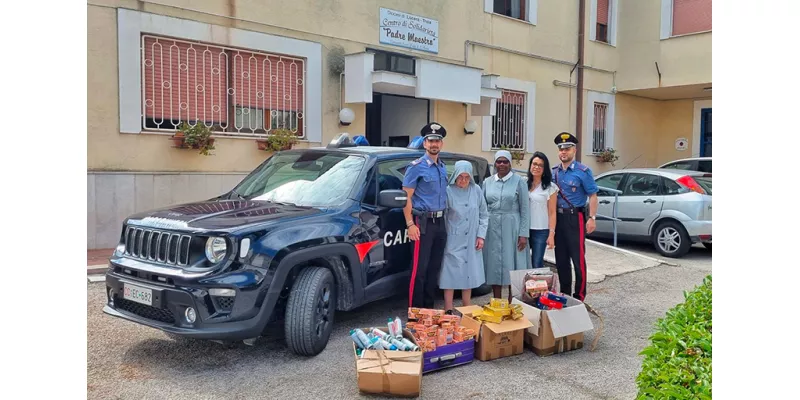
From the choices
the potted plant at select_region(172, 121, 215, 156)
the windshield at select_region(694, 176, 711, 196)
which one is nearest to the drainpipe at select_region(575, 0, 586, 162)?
the windshield at select_region(694, 176, 711, 196)

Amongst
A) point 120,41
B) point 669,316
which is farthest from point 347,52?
point 669,316

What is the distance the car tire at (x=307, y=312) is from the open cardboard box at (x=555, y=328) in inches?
63.6

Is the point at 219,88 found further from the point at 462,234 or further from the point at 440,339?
the point at 440,339

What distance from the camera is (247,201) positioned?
5297 mm

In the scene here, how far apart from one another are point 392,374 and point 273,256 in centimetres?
120

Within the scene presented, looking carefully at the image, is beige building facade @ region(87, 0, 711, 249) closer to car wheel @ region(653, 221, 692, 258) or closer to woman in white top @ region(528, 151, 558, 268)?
car wheel @ region(653, 221, 692, 258)

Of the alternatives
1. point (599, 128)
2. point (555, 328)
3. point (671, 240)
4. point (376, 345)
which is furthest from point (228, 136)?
point (599, 128)

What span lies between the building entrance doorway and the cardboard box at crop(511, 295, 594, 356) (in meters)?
7.92

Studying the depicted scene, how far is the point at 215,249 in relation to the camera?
4211 millimetres

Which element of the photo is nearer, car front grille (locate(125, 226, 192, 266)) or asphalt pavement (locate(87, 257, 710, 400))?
asphalt pavement (locate(87, 257, 710, 400))

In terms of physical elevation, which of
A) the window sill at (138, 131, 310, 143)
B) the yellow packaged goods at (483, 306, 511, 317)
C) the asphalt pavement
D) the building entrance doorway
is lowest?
the asphalt pavement

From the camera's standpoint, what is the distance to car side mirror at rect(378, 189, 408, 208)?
5152mm

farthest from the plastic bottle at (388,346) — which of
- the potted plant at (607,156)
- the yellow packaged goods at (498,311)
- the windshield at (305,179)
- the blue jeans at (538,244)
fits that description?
the potted plant at (607,156)
